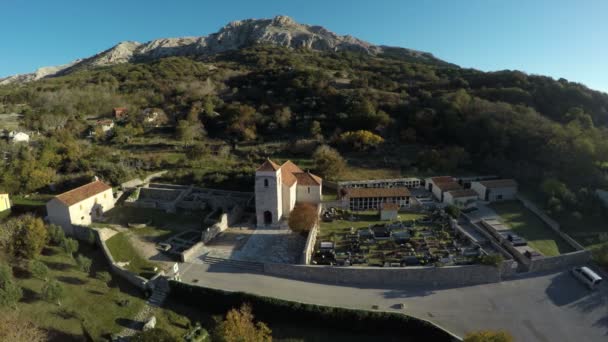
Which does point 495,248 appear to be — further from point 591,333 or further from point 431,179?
point 431,179

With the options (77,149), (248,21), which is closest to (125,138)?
(77,149)

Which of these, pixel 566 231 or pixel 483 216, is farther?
pixel 483 216

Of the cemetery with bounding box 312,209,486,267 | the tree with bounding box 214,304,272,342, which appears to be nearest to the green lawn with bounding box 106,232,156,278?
the tree with bounding box 214,304,272,342

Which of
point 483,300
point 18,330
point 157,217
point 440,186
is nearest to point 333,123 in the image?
point 440,186

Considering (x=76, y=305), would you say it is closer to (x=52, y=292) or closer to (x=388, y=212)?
(x=52, y=292)

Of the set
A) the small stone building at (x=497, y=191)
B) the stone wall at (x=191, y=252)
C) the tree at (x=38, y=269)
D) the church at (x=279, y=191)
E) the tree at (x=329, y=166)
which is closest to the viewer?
the tree at (x=38, y=269)

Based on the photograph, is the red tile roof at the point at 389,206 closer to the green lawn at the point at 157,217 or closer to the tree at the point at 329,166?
the tree at the point at 329,166

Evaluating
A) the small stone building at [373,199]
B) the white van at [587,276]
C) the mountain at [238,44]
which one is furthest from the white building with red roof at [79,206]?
the mountain at [238,44]
